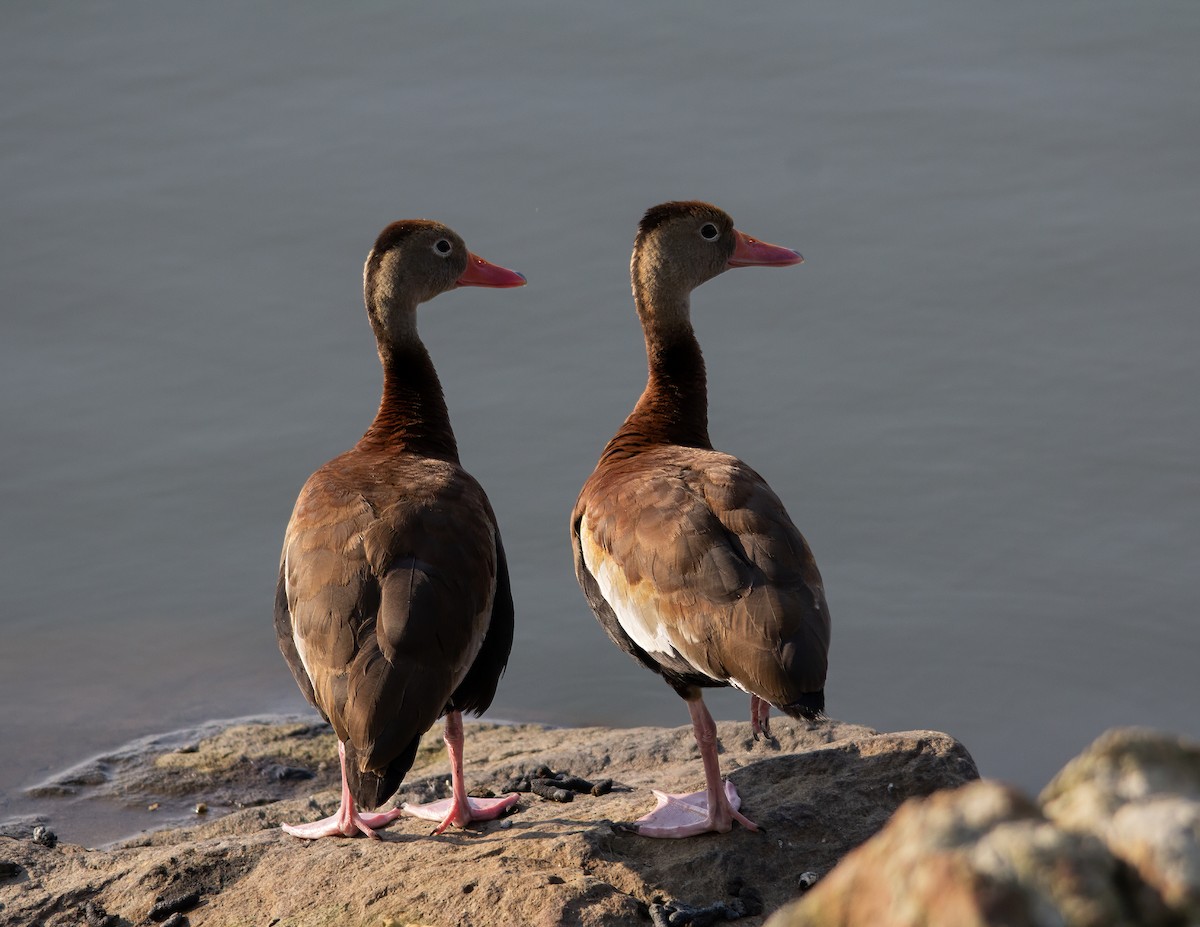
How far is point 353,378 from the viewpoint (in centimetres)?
852

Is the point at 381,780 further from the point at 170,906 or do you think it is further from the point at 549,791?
the point at 549,791

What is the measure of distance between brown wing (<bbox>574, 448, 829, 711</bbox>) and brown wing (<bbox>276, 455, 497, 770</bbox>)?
0.42 meters

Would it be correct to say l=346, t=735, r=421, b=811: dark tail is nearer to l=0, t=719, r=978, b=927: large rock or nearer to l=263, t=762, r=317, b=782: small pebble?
l=0, t=719, r=978, b=927: large rock

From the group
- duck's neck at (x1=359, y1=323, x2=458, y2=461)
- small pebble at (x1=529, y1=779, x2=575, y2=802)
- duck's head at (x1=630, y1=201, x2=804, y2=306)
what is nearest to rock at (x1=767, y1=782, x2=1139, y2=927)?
small pebble at (x1=529, y1=779, x2=575, y2=802)

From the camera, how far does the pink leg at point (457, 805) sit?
5.07 metres

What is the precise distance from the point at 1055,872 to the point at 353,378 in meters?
6.93

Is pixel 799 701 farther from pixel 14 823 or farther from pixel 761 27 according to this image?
pixel 761 27

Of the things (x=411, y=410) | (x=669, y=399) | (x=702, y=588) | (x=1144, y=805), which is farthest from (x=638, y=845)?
(x=1144, y=805)

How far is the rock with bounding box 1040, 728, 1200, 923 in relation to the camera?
1932 mm

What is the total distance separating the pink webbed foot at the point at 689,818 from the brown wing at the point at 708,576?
390mm

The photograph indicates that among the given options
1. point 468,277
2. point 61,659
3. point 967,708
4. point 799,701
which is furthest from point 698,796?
point 61,659

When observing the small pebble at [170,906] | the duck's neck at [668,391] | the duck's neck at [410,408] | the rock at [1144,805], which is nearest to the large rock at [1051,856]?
the rock at [1144,805]

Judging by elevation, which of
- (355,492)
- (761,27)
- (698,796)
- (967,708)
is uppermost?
(761,27)

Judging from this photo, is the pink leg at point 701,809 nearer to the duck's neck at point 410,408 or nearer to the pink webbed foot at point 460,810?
the pink webbed foot at point 460,810
